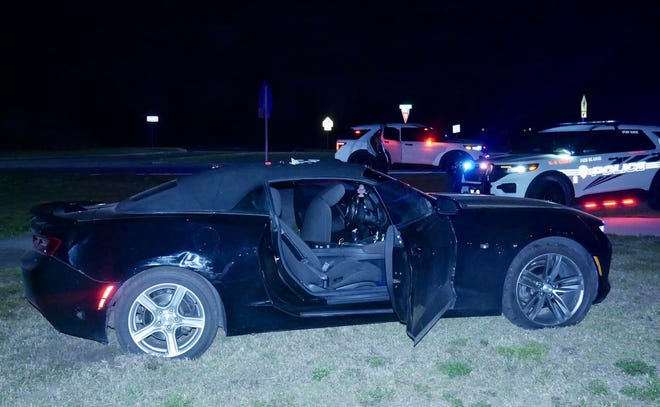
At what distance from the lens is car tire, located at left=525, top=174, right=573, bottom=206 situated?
11.8m

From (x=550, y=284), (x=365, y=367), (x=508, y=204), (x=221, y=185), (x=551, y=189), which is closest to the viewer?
(x=365, y=367)

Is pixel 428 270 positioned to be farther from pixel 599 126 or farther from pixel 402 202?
pixel 599 126

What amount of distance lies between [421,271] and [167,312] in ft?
5.89

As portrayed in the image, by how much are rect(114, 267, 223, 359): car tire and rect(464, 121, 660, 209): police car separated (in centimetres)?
777

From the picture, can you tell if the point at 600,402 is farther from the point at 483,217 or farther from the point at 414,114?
the point at 414,114

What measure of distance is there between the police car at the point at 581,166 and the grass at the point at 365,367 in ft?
18.3

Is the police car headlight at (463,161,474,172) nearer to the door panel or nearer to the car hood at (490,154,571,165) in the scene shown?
the car hood at (490,154,571,165)

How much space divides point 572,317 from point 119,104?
241 ft

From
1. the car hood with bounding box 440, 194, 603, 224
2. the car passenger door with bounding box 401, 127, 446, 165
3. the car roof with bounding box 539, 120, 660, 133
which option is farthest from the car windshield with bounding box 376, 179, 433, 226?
the car passenger door with bounding box 401, 127, 446, 165

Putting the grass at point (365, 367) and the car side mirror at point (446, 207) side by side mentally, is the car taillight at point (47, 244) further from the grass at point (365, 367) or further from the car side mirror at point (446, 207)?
the car side mirror at point (446, 207)

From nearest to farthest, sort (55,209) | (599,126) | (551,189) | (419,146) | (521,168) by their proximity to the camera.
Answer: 1. (55,209)
2. (521,168)
3. (551,189)
4. (599,126)
5. (419,146)

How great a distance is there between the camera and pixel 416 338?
4.62 metres

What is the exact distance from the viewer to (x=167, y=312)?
4.96 meters

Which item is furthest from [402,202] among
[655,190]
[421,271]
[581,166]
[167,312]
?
[655,190]
